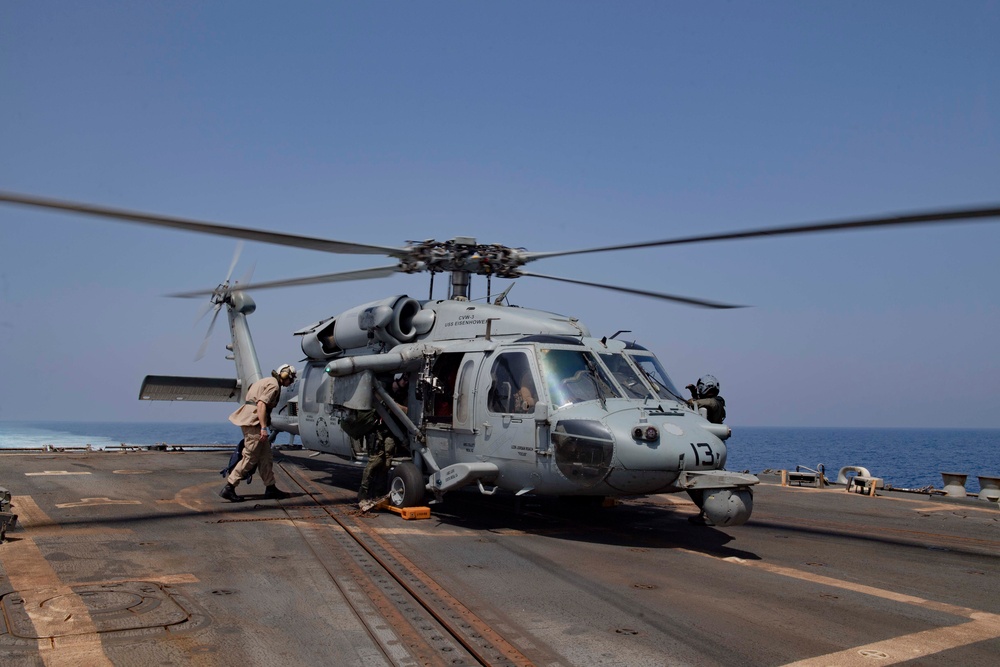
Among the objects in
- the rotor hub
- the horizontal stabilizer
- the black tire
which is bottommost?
the black tire

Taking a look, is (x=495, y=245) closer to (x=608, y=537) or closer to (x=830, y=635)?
(x=608, y=537)

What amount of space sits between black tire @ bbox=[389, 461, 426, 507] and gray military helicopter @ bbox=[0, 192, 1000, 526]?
0.02 metres

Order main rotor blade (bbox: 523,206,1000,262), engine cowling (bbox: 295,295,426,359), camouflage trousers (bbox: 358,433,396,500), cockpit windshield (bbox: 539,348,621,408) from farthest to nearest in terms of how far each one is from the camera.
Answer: engine cowling (bbox: 295,295,426,359)
camouflage trousers (bbox: 358,433,396,500)
cockpit windshield (bbox: 539,348,621,408)
main rotor blade (bbox: 523,206,1000,262)

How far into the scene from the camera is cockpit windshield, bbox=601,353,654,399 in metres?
9.27

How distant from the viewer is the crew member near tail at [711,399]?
40.1ft

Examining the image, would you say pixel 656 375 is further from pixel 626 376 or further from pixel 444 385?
pixel 444 385

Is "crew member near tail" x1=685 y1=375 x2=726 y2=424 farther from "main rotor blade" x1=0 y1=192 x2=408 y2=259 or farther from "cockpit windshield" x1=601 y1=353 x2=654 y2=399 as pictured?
"main rotor blade" x1=0 y1=192 x2=408 y2=259

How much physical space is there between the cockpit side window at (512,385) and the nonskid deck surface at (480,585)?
1590 mm

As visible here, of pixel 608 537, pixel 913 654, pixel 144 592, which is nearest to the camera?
pixel 913 654

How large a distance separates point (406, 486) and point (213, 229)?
181 inches

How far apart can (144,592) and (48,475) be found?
30.8 ft

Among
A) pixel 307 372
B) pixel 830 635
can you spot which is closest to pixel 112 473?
pixel 307 372

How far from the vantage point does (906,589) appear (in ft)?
22.4

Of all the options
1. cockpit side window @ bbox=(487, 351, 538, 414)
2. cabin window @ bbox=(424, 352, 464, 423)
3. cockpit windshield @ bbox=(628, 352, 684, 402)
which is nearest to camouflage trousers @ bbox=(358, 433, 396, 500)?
cabin window @ bbox=(424, 352, 464, 423)
